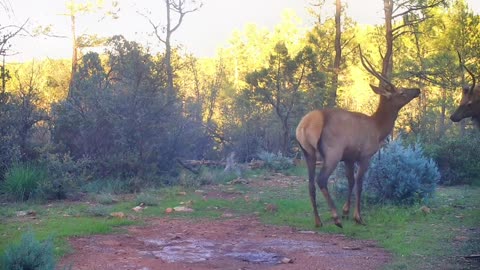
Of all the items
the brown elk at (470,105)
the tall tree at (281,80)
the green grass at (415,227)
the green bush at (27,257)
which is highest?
the tall tree at (281,80)

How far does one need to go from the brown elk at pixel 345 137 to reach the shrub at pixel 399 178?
2.56ft

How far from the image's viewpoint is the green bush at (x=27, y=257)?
4.73 meters

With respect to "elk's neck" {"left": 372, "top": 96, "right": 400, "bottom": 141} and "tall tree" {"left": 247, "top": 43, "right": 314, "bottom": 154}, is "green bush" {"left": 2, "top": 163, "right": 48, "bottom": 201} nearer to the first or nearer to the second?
"elk's neck" {"left": 372, "top": 96, "right": 400, "bottom": 141}

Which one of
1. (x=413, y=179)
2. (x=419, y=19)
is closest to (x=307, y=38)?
(x=419, y=19)

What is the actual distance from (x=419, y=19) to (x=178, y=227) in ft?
60.2

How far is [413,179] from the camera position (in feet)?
35.0

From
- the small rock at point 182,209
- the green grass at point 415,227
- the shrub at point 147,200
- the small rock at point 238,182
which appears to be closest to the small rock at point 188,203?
the small rock at point 182,209

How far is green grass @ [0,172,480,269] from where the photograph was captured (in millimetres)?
7449

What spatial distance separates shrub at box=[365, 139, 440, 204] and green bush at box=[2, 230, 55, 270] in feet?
24.2

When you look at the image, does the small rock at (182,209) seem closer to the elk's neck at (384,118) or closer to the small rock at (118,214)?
the small rock at (118,214)

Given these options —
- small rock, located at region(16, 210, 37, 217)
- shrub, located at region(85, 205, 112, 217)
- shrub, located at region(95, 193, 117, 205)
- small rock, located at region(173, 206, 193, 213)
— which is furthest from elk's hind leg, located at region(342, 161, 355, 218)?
small rock, located at region(16, 210, 37, 217)

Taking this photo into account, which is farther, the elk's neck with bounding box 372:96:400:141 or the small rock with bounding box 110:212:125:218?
the elk's neck with bounding box 372:96:400:141

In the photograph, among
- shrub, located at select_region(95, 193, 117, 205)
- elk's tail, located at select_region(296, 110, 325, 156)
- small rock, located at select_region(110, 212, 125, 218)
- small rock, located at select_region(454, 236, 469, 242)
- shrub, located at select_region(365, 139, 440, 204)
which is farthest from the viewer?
shrub, located at select_region(95, 193, 117, 205)

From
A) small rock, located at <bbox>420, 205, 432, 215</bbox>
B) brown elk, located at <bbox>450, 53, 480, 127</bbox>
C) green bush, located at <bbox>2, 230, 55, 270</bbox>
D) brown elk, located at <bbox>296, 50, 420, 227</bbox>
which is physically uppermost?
brown elk, located at <bbox>450, 53, 480, 127</bbox>
